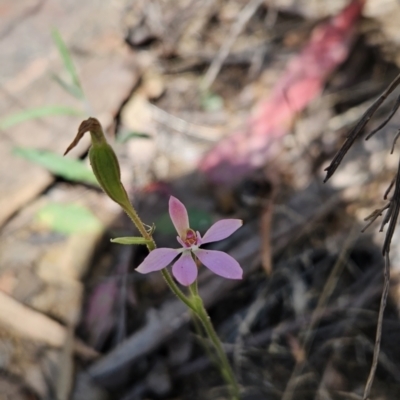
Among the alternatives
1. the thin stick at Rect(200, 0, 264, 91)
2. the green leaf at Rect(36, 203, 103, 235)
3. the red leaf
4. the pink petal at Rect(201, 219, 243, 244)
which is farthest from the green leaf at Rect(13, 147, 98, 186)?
the pink petal at Rect(201, 219, 243, 244)

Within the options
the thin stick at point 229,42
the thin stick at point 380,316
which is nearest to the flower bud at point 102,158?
the thin stick at point 380,316

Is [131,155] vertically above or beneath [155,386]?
above

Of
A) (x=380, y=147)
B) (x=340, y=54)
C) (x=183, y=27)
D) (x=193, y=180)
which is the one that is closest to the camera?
(x=380, y=147)

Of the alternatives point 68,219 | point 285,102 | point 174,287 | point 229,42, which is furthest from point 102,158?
point 229,42

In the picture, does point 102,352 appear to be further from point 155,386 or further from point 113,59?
point 113,59

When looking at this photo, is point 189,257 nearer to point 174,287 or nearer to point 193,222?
point 174,287

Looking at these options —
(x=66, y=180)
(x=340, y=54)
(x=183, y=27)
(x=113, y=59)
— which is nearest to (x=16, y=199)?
(x=66, y=180)

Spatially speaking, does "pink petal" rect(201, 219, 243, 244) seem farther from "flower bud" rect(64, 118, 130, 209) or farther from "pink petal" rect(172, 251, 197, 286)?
"flower bud" rect(64, 118, 130, 209)

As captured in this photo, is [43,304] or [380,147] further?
[380,147]
